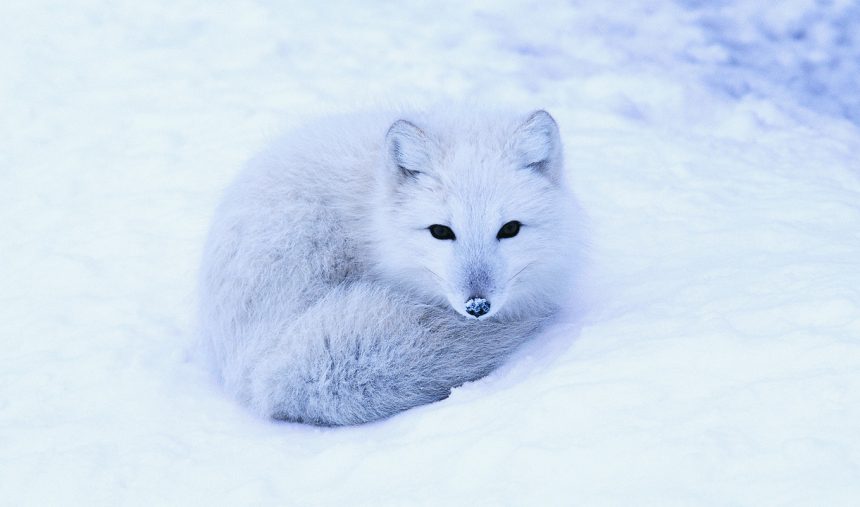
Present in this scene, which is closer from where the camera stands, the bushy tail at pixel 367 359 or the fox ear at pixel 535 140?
the bushy tail at pixel 367 359

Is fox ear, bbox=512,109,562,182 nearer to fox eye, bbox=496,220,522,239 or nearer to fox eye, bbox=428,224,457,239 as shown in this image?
fox eye, bbox=496,220,522,239

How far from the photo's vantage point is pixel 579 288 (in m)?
3.86

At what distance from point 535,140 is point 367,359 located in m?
1.08

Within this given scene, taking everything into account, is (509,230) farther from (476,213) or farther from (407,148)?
(407,148)

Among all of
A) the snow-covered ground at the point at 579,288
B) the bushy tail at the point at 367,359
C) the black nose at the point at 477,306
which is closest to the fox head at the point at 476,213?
the black nose at the point at 477,306

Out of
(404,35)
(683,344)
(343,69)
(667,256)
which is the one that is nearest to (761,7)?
(404,35)

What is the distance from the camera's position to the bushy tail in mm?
2877

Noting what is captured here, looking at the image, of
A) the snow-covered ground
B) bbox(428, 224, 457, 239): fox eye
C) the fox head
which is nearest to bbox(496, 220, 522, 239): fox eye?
the fox head

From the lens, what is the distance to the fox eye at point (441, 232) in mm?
3055

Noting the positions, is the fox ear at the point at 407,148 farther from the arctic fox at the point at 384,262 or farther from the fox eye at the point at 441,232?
the fox eye at the point at 441,232

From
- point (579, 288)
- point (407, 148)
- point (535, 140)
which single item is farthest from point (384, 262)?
point (579, 288)

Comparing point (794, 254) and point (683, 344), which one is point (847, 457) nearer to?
point (683, 344)

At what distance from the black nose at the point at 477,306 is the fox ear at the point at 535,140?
0.66m

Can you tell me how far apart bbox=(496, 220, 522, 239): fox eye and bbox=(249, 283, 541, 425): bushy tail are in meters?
0.34
